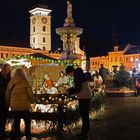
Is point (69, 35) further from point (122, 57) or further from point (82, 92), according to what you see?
point (122, 57)

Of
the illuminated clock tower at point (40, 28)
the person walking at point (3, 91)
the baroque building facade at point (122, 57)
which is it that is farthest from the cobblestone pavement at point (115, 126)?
the illuminated clock tower at point (40, 28)

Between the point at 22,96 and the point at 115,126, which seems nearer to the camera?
the point at 22,96

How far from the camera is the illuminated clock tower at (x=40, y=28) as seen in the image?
10462 centimetres

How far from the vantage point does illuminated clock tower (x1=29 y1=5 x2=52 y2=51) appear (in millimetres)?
104625

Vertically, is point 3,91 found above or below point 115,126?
above

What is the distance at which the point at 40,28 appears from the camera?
10488cm

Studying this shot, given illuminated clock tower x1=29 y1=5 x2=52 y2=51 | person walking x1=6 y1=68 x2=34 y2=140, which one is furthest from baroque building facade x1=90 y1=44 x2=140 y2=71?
person walking x1=6 y1=68 x2=34 y2=140

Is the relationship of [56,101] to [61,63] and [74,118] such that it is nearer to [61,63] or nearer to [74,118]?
[74,118]

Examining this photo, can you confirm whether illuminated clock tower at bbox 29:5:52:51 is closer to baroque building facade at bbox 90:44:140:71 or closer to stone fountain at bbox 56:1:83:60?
baroque building facade at bbox 90:44:140:71

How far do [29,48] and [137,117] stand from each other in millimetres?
86337

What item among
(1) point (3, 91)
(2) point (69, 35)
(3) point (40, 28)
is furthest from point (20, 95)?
(3) point (40, 28)

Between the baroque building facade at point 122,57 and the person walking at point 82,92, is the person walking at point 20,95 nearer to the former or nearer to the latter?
the person walking at point 82,92

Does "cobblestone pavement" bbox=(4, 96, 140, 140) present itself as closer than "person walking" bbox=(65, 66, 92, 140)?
Yes

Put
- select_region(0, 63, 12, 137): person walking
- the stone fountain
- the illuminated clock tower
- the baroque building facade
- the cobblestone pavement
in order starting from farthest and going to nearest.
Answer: the illuminated clock tower < the baroque building facade < the stone fountain < the cobblestone pavement < select_region(0, 63, 12, 137): person walking
